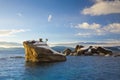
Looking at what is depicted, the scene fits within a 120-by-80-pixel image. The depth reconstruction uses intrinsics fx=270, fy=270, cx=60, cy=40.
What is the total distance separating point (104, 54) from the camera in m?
132

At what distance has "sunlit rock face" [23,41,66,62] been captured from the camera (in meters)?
74.9

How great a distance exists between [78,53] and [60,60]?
54.3 metres

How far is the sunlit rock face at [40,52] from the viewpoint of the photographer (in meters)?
74.9

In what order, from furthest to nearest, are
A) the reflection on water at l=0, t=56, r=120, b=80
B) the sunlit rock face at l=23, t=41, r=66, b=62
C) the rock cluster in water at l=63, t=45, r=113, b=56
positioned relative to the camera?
the rock cluster in water at l=63, t=45, r=113, b=56
the sunlit rock face at l=23, t=41, r=66, b=62
the reflection on water at l=0, t=56, r=120, b=80

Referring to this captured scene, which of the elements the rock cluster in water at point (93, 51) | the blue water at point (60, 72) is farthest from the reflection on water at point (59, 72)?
the rock cluster in water at point (93, 51)

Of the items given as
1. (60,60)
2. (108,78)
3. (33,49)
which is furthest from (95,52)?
(108,78)

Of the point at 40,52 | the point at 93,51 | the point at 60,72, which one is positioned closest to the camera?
the point at 60,72

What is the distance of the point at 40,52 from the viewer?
74.8 meters

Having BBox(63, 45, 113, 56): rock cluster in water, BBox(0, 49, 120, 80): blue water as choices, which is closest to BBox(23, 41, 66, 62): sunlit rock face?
BBox(0, 49, 120, 80): blue water

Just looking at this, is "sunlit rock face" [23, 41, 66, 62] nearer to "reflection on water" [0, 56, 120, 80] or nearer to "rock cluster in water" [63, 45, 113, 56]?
"reflection on water" [0, 56, 120, 80]

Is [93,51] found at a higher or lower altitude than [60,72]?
higher

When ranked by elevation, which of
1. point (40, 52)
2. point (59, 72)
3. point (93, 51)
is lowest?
point (59, 72)

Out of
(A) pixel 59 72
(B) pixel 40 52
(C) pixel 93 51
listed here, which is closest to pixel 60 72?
(A) pixel 59 72

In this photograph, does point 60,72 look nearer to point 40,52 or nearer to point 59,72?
point 59,72
